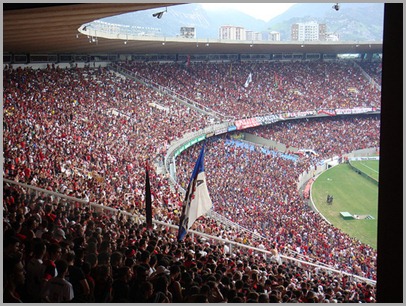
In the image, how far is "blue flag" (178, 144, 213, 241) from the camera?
6.57 meters

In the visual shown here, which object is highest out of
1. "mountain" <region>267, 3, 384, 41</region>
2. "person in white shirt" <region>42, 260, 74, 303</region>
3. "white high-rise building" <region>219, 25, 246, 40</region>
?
"mountain" <region>267, 3, 384, 41</region>

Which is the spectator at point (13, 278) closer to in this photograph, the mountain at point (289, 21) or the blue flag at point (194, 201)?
the blue flag at point (194, 201)

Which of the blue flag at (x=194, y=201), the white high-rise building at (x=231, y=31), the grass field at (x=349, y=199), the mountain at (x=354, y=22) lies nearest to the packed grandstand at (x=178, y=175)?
the blue flag at (x=194, y=201)

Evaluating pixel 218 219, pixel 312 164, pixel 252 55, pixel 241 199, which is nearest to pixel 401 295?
pixel 218 219

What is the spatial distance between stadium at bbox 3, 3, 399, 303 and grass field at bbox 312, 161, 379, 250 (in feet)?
2.31

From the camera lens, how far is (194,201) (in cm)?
672

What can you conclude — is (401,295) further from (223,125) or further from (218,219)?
(223,125)

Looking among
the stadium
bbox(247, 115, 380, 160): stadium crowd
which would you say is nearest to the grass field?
the stadium

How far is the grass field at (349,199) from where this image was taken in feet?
61.1

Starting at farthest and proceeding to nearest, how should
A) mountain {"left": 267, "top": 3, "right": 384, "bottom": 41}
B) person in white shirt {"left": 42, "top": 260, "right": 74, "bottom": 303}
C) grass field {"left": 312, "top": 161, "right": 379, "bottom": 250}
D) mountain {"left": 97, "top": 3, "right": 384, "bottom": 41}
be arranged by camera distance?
mountain {"left": 267, "top": 3, "right": 384, "bottom": 41} < mountain {"left": 97, "top": 3, "right": 384, "bottom": 41} < grass field {"left": 312, "top": 161, "right": 379, "bottom": 250} < person in white shirt {"left": 42, "top": 260, "right": 74, "bottom": 303}

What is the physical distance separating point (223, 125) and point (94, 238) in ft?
67.2

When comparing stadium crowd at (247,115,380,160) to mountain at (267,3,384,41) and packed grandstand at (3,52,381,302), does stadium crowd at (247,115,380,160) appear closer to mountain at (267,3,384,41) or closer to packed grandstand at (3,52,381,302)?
packed grandstand at (3,52,381,302)

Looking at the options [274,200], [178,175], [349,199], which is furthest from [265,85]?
[274,200]

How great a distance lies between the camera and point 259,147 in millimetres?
26672
